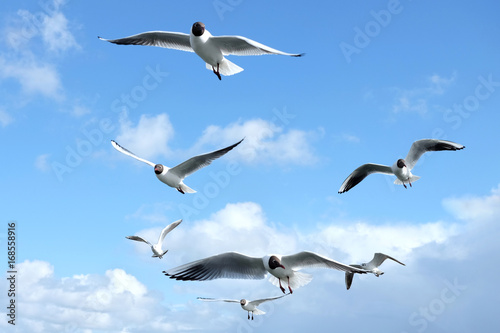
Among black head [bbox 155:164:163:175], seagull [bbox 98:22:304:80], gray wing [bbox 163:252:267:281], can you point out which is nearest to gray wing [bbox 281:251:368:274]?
gray wing [bbox 163:252:267:281]

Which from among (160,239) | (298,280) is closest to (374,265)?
(298,280)

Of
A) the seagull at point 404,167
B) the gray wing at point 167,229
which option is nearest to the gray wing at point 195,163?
the gray wing at point 167,229

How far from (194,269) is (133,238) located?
594 centimetres

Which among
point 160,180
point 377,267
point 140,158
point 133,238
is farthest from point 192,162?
point 377,267

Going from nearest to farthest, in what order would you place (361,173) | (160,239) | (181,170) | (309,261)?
(309,261) < (181,170) < (160,239) < (361,173)

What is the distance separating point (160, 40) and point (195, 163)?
2934 mm

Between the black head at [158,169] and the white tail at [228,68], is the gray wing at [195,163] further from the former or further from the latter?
the white tail at [228,68]

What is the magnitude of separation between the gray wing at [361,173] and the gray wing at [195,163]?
4.73 metres

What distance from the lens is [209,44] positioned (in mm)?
11258

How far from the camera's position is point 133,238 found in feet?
47.3

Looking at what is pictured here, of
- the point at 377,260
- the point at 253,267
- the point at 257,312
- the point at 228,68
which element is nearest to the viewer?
the point at 253,267

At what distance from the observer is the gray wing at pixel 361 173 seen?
15.4m

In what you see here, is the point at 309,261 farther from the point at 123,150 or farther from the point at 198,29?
the point at 123,150

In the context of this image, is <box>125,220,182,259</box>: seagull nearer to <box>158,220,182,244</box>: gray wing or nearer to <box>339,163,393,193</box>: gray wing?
<box>158,220,182,244</box>: gray wing
